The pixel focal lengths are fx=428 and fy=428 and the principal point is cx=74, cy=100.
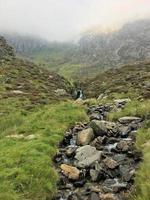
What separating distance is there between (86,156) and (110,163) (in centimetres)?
172

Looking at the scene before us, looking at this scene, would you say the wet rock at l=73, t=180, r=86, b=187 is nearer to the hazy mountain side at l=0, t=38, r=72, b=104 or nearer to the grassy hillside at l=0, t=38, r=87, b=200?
the grassy hillside at l=0, t=38, r=87, b=200

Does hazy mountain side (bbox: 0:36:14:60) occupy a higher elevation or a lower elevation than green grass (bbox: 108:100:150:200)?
higher

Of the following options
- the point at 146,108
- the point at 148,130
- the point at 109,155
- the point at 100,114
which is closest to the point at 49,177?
Result: the point at 109,155

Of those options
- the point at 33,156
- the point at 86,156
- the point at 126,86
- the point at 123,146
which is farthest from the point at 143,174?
the point at 126,86

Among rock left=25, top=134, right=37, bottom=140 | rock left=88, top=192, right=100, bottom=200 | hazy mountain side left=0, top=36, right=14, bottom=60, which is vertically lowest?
rock left=88, top=192, right=100, bottom=200

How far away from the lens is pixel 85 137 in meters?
23.8

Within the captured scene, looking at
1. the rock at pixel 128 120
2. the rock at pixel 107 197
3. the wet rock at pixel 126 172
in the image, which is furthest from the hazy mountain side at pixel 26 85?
the rock at pixel 107 197

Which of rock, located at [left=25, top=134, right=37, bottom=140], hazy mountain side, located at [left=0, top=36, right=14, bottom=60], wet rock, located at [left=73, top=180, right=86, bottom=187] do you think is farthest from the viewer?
hazy mountain side, located at [left=0, top=36, right=14, bottom=60]

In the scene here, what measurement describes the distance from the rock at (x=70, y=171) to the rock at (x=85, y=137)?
12.9ft

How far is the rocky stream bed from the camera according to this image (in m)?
17.1

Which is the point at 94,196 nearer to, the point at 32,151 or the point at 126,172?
the point at 126,172

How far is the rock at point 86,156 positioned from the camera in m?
19.9

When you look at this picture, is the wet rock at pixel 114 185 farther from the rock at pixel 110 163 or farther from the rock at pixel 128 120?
the rock at pixel 128 120

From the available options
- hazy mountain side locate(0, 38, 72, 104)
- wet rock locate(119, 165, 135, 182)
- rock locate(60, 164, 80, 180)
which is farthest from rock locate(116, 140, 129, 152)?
hazy mountain side locate(0, 38, 72, 104)
